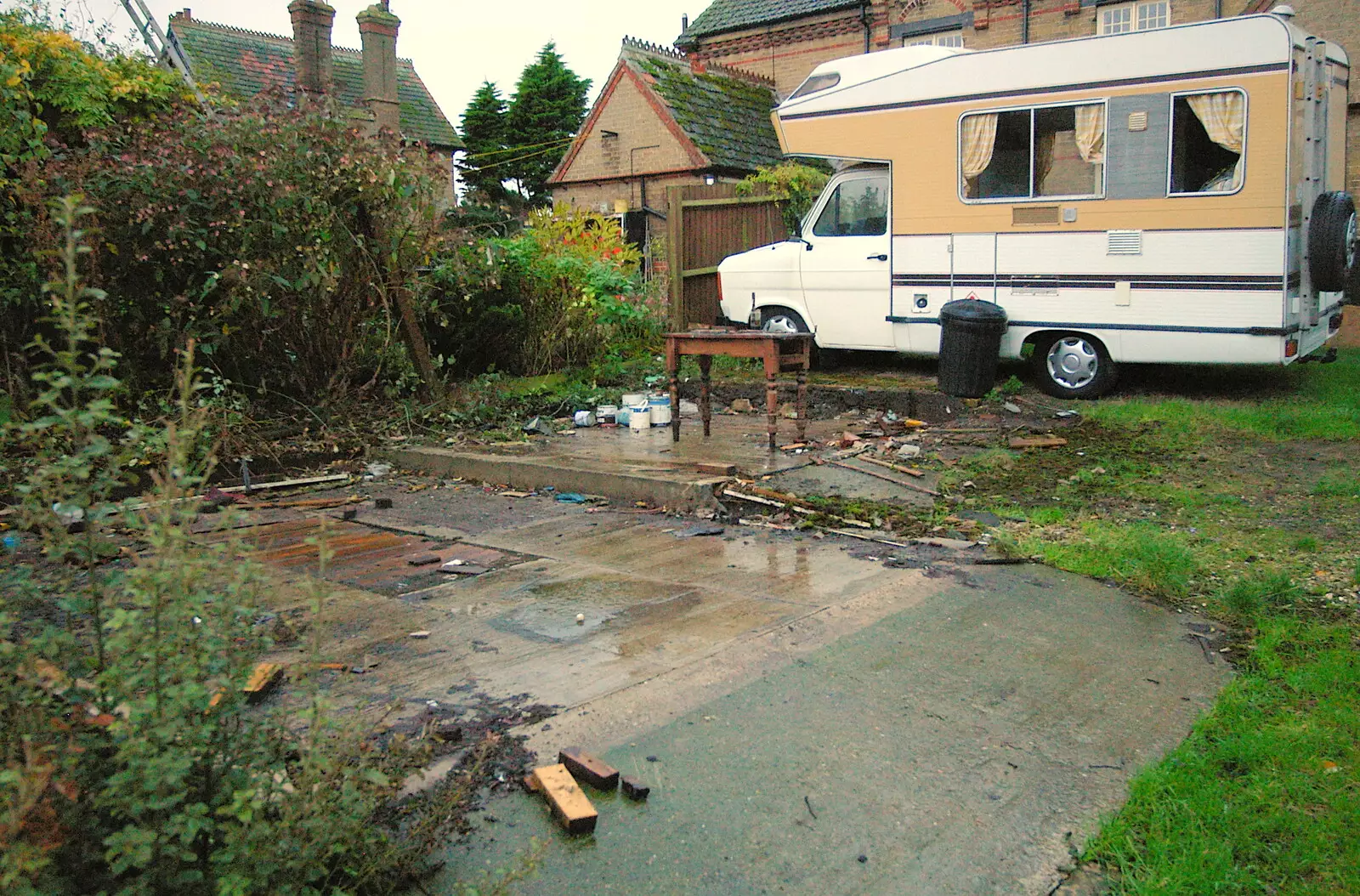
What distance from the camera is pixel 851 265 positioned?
11555 mm

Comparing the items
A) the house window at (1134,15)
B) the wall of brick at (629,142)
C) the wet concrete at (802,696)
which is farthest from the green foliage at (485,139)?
the wet concrete at (802,696)

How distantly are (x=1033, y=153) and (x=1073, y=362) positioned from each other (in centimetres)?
207

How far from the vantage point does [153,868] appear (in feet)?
Result: 6.66

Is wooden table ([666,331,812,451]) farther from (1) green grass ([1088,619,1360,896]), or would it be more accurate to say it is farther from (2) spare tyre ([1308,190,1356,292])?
(2) spare tyre ([1308,190,1356,292])

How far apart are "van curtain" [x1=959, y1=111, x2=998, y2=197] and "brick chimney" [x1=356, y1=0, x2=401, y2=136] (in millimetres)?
16930

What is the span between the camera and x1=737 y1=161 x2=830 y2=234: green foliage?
16.4 meters

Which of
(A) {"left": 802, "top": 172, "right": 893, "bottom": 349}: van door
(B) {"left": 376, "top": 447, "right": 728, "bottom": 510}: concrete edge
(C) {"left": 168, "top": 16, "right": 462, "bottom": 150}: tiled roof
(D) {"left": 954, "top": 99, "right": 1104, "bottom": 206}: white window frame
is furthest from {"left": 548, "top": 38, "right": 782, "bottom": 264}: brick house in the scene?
(B) {"left": 376, "top": 447, "right": 728, "bottom": 510}: concrete edge

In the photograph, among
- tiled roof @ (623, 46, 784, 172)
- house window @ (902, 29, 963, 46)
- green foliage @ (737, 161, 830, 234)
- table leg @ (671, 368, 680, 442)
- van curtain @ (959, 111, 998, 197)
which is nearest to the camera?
table leg @ (671, 368, 680, 442)

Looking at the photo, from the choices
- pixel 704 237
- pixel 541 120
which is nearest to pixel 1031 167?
pixel 704 237

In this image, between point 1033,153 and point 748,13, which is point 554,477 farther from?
point 748,13

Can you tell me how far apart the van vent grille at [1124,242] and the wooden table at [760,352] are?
3.43m

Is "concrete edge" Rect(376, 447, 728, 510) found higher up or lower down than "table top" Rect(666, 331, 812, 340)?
lower down

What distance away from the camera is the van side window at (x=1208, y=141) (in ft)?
31.0

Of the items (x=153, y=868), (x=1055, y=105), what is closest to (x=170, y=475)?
(x=153, y=868)
